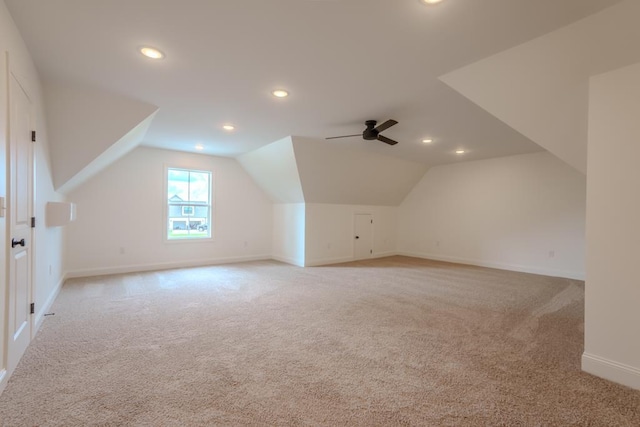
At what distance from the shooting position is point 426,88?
2965mm

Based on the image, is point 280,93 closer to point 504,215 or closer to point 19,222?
point 19,222

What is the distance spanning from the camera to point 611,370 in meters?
2.01

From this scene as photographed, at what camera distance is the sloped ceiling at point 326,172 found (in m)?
5.22

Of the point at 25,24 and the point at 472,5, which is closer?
the point at 472,5

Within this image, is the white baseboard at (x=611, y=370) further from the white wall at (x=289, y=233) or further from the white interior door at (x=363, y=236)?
the white interior door at (x=363, y=236)

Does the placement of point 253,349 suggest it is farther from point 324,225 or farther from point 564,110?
point 324,225

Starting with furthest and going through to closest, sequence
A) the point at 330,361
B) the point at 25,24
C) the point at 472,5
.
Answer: the point at 330,361 < the point at 25,24 < the point at 472,5

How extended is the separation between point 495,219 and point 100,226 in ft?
25.6

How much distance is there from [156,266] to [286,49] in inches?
198

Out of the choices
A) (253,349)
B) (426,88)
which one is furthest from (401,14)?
(253,349)

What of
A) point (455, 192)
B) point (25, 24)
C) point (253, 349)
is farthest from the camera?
point (455, 192)

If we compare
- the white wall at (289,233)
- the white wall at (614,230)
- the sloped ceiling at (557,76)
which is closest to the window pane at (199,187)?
the white wall at (289,233)

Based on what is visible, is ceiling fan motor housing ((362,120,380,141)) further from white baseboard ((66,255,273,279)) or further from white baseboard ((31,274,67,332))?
white baseboard ((66,255,273,279))

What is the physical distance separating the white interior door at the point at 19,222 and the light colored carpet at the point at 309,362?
214 mm
